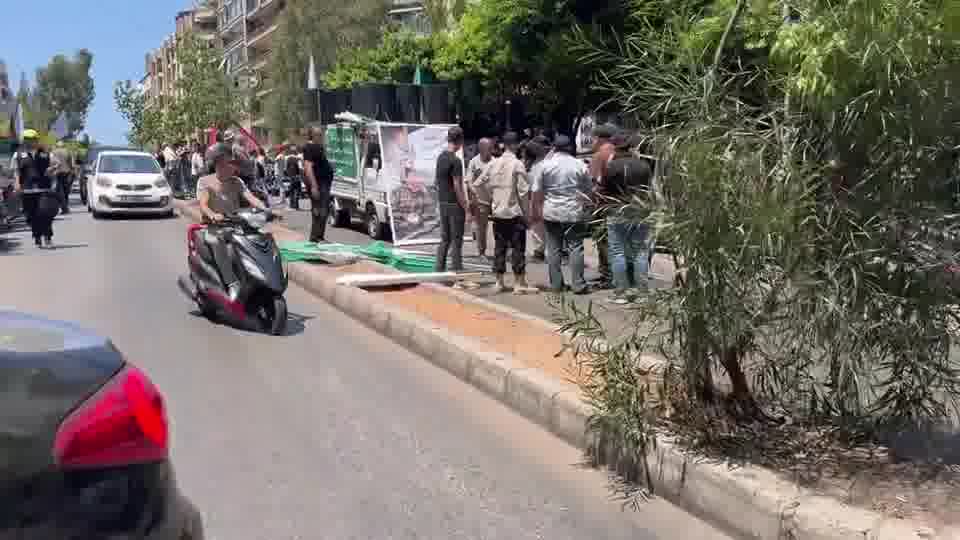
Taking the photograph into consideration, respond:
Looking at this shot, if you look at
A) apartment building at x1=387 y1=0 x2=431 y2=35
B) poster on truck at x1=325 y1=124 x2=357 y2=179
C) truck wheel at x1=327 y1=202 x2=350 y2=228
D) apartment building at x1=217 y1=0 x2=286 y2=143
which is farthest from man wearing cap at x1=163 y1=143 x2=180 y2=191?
apartment building at x1=217 y1=0 x2=286 y2=143

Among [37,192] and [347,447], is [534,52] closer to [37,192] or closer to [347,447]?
[37,192]

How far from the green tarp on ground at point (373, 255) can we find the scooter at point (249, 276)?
3.52 metres

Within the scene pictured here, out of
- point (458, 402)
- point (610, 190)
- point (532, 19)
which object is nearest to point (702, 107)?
point (458, 402)

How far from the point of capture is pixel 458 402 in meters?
6.98

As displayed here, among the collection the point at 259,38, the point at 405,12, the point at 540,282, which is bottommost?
the point at 540,282

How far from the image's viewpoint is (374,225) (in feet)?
54.1

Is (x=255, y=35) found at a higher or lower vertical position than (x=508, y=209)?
higher

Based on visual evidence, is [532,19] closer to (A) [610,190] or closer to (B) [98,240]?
(B) [98,240]

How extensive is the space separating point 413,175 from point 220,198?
5.80 m

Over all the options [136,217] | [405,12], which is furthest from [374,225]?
[405,12]

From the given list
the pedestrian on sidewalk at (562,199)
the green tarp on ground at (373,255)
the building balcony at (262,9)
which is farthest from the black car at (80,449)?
the building balcony at (262,9)

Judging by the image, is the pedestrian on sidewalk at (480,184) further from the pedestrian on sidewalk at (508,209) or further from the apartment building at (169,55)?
the apartment building at (169,55)

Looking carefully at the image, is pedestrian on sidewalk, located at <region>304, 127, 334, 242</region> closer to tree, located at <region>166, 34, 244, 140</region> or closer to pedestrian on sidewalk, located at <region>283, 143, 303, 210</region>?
pedestrian on sidewalk, located at <region>283, 143, 303, 210</region>


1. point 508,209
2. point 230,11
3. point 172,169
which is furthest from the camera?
point 230,11
